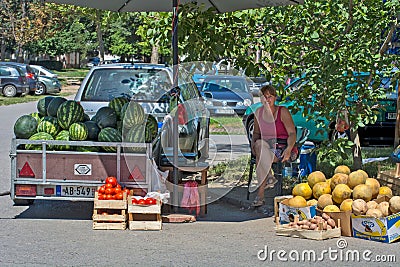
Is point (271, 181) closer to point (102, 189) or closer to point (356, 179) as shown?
point (356, 179)

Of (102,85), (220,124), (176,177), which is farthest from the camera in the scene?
(220,124)

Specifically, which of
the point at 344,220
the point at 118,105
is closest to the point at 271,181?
the point at 344,220

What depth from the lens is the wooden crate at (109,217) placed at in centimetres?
851

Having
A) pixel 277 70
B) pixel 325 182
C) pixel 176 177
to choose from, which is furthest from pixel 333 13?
pixel 176 177

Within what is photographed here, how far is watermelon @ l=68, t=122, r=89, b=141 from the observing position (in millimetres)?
8945

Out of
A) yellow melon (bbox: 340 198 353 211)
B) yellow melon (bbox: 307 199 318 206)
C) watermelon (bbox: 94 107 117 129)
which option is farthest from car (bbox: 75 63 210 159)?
yellow melon (bbox: 340 198 353 211)

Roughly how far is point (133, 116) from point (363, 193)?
3224 millimetres

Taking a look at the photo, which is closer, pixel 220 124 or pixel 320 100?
pixel 320 100

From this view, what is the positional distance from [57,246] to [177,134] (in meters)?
2.51

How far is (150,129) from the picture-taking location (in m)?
9.23

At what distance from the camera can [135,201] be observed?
8.61 meters

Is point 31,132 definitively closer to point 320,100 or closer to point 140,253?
point 140,253

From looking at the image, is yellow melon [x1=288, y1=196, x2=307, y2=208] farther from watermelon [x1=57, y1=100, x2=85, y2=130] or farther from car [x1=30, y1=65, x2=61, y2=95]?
car [x1=30, y1=65, x2=61, y2=95]

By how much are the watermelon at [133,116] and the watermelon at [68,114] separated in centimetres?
65
